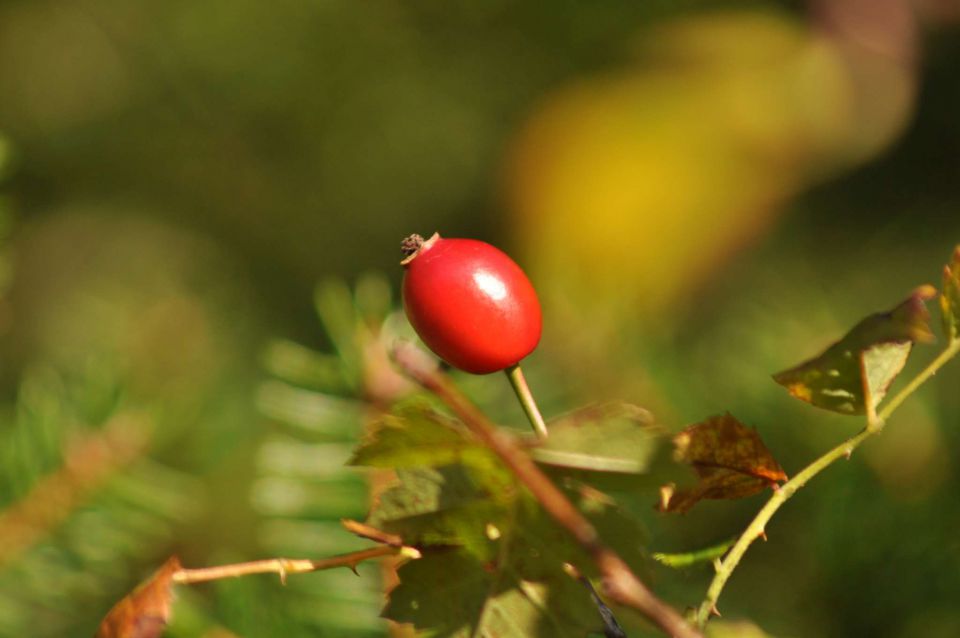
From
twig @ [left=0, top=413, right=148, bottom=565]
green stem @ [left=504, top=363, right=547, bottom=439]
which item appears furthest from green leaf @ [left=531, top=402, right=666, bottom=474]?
twig @ [left=0, top=413, right=148, bottom=565]

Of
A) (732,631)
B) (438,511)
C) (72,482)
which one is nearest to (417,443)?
(438,511)

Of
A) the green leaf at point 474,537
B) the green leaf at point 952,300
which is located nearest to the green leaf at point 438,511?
the green leaf at point 474,537

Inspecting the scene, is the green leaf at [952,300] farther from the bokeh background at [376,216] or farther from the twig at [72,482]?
the twig at [72,482]

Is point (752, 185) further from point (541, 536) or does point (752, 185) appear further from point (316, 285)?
point (541, 536)

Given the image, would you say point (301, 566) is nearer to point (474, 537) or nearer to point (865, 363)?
point (474, 537)

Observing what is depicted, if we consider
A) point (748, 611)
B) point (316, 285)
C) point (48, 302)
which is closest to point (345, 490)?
point (748, 611)

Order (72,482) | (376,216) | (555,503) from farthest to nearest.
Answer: (376,216) < (72,482) < (555,503)

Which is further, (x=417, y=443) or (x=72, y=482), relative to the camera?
(x=72, y=482)

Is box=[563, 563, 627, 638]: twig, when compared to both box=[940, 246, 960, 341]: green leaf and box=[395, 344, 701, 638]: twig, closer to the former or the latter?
box=[395, 344, 701, 638]: twig
